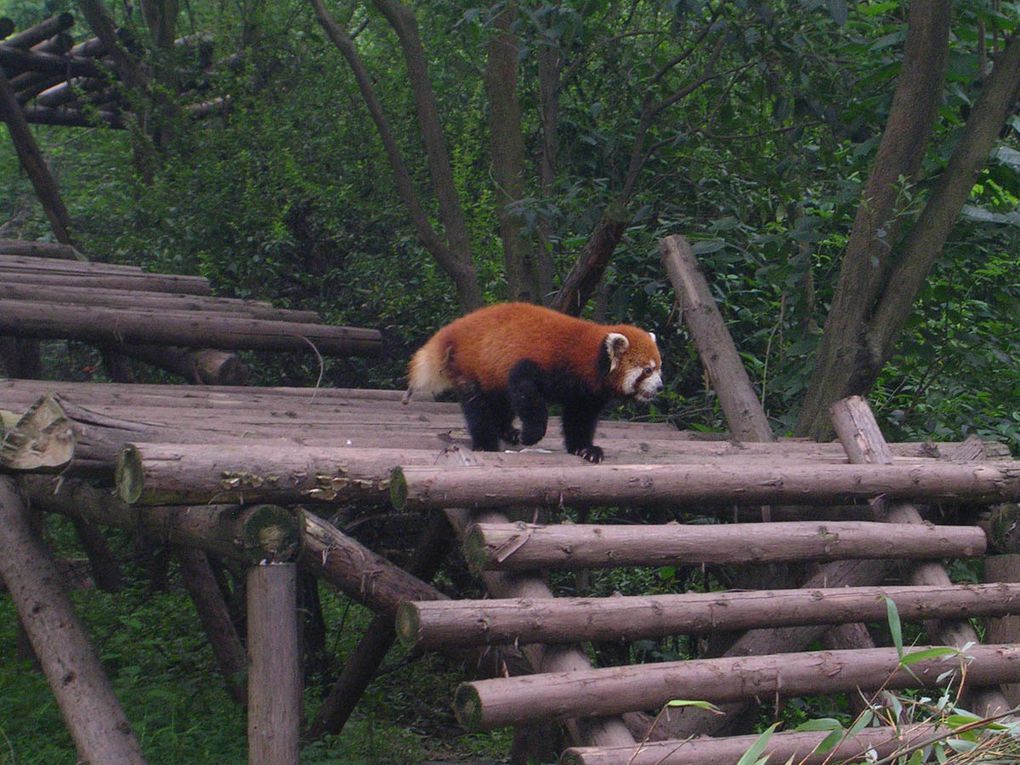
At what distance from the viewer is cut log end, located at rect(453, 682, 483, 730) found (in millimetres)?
3261

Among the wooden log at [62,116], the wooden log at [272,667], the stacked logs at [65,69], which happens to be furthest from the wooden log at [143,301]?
the wooden log at [62,116]

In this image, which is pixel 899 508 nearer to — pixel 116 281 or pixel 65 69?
pixel 116 281

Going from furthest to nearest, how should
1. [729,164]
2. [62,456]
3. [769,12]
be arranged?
[729,164] < [769,12] < [62,456]

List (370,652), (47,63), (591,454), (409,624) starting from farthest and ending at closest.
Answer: (47,63) → (370,652) → (591,454) → (409,624)

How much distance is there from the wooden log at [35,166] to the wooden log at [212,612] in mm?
4319

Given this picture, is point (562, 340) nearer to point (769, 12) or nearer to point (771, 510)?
point (771, 510)

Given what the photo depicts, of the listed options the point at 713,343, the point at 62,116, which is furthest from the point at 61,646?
the point at 62,116

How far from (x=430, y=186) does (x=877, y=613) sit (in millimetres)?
5847

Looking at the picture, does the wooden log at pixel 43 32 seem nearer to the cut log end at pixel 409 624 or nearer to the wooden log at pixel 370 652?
the wooden log at pixel 370 652

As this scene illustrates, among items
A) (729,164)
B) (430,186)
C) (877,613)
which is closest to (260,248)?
(430,186)

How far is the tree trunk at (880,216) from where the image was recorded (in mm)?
5266

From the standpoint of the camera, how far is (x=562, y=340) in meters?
4.95

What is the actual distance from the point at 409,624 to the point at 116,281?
463 centimetres

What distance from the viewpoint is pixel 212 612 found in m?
6.45
